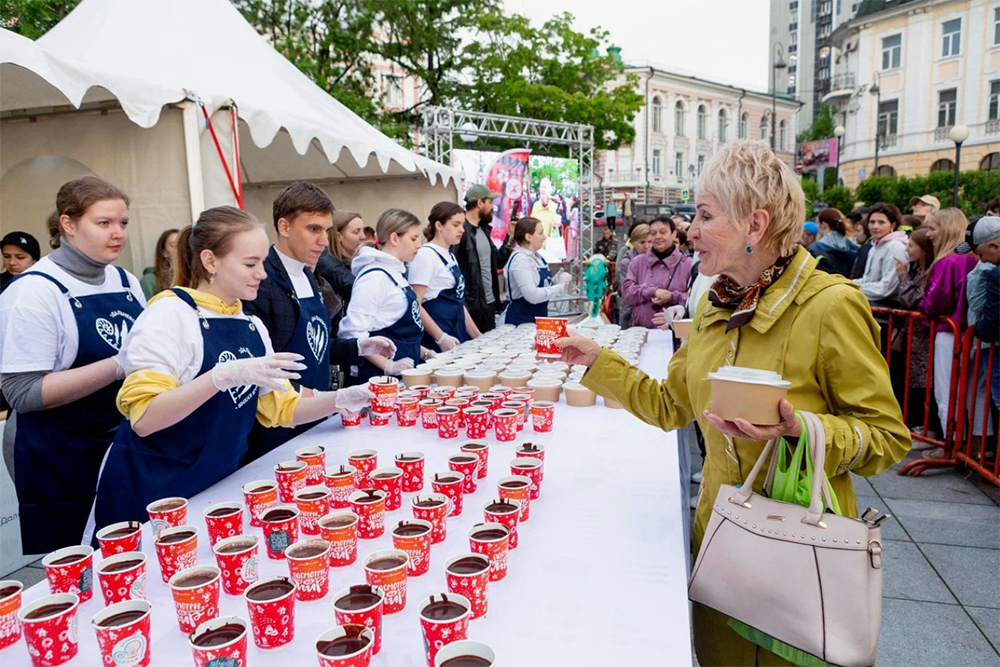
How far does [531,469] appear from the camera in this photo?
2070 mm

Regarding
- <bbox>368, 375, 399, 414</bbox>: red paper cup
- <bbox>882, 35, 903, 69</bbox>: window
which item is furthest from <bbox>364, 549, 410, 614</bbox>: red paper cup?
<bbox>882, 35, 903, 69</bbox>: window

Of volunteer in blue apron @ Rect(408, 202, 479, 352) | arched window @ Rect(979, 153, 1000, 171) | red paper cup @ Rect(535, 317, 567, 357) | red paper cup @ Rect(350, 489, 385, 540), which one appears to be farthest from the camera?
arched window @ Rect(979, 153, 1000, 171)

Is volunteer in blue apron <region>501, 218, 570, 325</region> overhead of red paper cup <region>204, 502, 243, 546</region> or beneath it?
overhead

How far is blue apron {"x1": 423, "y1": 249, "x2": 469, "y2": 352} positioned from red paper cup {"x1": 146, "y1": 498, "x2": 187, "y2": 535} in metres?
3.43

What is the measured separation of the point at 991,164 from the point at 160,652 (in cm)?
4701

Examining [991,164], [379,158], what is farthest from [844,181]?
[379,158]

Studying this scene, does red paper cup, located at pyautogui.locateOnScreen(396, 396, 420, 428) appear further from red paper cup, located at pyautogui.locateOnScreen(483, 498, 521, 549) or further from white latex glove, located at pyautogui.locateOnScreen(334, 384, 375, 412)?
red paper cup, located at pyautogui.locateOnScreen(483, 498, 521, 549)

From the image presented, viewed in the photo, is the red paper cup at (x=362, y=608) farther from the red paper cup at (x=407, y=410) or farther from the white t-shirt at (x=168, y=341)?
the red paper cup at (x=407, y=410)

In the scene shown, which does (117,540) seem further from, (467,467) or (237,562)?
(467,467)

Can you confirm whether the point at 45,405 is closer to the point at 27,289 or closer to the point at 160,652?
the point at 27,289

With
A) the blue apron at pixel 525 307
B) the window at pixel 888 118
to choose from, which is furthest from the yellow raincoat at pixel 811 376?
the window at pixel 888 118

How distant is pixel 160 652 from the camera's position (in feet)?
4.25

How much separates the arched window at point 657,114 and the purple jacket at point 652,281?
2059 inches

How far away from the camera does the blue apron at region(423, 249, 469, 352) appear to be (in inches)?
206
